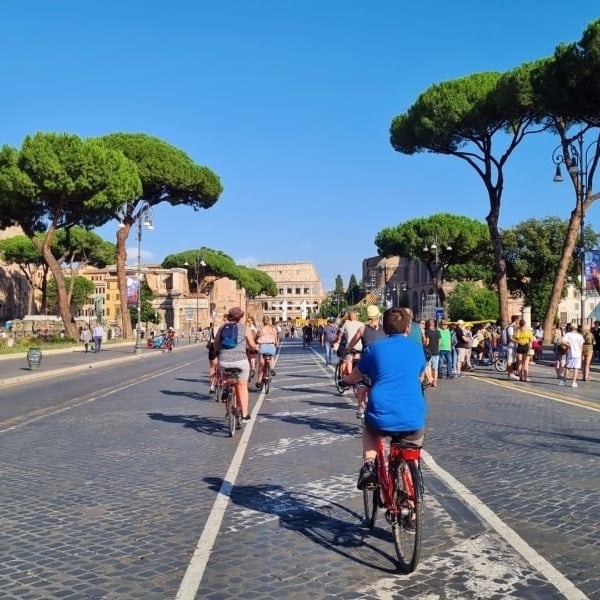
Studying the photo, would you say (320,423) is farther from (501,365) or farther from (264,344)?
(501,365)

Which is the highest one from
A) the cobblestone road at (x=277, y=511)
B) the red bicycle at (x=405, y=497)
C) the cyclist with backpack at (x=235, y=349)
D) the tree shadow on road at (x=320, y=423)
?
the cyclist with backpack at (x=235, y=349)

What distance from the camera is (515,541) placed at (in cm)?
511

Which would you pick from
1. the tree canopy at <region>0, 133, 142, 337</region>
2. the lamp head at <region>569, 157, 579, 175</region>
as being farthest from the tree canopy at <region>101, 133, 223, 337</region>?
the lamp head at <region>569, 157, 579, 175</region>

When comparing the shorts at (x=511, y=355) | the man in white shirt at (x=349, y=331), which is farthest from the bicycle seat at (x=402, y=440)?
the shorts at (x=511, y=355)

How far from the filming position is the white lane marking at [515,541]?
167 inches

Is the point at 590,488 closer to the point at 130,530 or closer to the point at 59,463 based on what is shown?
the point at 130,530

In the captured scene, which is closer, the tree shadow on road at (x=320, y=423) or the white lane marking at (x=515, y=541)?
the white lane marking at (x=515, y=541)

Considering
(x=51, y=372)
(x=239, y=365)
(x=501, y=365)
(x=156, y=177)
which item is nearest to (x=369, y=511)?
(x=239, y=365)

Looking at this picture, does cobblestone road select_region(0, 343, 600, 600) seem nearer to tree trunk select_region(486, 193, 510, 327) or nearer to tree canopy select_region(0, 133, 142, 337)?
tree trunk select_region(486, 193, 510, 327)

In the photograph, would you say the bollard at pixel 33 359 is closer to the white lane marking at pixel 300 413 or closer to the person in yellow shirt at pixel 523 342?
the white lane marking at pixel 300 413

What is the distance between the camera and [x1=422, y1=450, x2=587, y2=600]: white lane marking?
167 inches

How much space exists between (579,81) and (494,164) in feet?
25.9

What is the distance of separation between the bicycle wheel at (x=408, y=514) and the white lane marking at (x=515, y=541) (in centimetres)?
77

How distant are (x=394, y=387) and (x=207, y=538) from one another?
5.81ft
